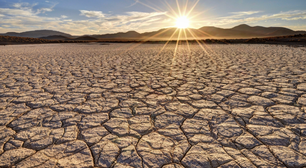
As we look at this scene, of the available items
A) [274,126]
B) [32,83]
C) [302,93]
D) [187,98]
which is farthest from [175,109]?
[32,83]

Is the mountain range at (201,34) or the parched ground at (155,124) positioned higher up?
the mountain range at (201,34)

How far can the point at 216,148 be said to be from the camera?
142cm

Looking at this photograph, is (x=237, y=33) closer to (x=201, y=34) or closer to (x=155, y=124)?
(x=201, y=34)

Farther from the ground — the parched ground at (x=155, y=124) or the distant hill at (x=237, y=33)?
the distant hill at (x=237, y=33)

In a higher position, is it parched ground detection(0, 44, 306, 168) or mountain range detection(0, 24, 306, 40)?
mountain range detection(0, 24, 306, 40)

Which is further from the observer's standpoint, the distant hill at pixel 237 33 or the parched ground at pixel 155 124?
the distant hill at pixel 237 33

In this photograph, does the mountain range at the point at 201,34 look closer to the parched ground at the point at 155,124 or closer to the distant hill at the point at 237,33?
the distant hill at the point at 237,33

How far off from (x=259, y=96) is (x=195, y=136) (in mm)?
1489

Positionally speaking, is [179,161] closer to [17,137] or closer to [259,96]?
[17,137]

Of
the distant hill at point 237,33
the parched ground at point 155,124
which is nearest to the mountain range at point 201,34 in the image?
the distant hill at point 237,33


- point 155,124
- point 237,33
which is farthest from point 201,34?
point 155,124

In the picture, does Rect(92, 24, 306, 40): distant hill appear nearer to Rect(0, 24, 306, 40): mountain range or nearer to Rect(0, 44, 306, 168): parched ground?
Rect(0, 24, 306, 40): mountain range

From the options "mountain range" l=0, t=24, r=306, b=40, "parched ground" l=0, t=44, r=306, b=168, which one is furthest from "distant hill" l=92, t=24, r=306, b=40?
"parched ground" l=0, t=44, r=306, b=168

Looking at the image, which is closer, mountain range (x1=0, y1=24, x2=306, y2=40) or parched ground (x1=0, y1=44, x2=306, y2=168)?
parched ground (x1=0, y1=44, x2=306, y2=168)
